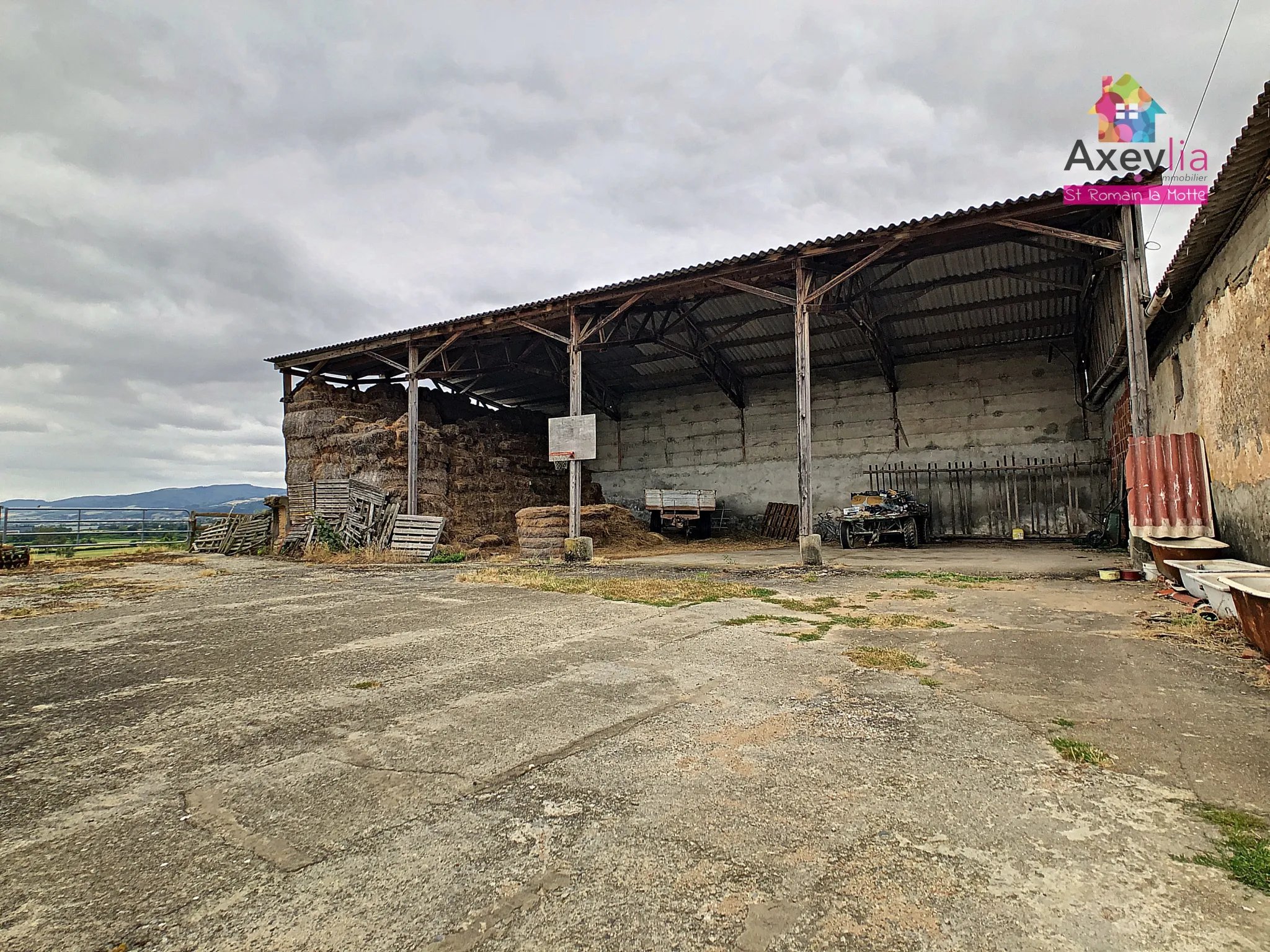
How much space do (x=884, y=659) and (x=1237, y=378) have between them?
5610mm

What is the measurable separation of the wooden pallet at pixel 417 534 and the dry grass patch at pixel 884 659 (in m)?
12.2

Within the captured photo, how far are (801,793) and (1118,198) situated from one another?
11.0 m

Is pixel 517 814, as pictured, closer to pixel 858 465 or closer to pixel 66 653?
pixel 66 653

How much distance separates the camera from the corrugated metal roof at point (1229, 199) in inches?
195

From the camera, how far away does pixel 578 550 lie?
12852 millimetres

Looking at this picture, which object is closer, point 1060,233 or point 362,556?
point 1060,233

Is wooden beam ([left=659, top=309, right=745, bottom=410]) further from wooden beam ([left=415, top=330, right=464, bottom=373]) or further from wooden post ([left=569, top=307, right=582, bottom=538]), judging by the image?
wooden beam ([left=415, top=330, right=464, bottom=373])

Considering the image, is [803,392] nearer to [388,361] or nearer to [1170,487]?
[1170,487]

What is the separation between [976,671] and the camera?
374cm

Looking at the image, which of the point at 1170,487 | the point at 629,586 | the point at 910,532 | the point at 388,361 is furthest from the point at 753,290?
the point at 388,361

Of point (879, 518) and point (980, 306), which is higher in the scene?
point (980, 306)

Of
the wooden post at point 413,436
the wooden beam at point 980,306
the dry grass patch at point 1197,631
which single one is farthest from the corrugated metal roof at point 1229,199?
the wooden post at point 413,436

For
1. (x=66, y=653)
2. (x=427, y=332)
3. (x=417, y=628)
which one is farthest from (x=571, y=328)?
(x=66, y=653)

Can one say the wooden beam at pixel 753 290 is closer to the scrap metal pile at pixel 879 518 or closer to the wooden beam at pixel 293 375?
the scrap metal pile at pixel 879 518
